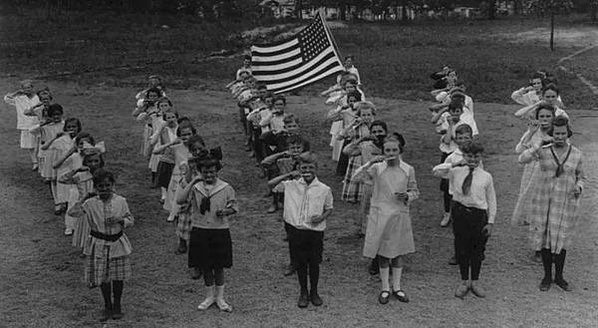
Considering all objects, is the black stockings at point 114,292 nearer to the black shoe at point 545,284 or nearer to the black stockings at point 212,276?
the black stockings at point 212,276

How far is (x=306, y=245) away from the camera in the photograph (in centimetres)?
604

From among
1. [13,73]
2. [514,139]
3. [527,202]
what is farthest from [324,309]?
[13,73]

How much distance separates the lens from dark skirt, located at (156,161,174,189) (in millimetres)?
8469

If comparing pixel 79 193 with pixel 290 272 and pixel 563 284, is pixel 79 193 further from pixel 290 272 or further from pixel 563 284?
pixel 563 284

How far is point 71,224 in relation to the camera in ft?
27.4

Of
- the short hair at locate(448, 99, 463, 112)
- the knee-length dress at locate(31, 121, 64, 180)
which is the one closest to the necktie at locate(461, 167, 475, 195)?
the short hair at locate(448, 99, 463, 112)

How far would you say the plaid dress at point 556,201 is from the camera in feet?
20.7

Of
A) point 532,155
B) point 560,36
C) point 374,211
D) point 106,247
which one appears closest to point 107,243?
point 106,247

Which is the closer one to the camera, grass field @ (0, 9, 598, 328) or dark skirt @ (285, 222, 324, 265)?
grass field @ (0, 9, 598, 328)

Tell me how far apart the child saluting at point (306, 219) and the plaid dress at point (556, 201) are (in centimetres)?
211

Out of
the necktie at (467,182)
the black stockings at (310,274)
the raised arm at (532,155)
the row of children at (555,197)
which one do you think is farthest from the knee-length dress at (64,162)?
the row of children at (555,197)

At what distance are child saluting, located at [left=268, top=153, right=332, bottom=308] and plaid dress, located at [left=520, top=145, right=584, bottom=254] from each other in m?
2.11

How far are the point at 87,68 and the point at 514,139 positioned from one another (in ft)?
58.8

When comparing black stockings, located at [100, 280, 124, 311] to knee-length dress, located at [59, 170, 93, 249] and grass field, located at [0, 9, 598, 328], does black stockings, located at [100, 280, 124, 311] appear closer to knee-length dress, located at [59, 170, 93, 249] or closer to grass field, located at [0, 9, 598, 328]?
grass field, located at [0, 9, 598, 328]
